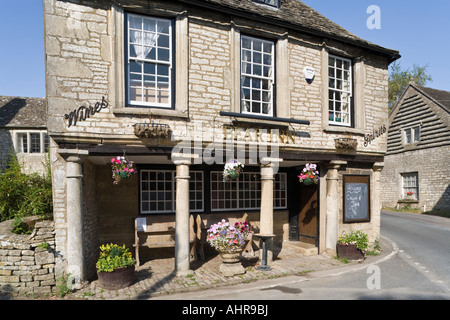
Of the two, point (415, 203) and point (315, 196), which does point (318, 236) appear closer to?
point (315, 196)

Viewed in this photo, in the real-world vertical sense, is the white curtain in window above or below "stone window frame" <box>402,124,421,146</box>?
above

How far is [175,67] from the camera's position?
23.5 feet

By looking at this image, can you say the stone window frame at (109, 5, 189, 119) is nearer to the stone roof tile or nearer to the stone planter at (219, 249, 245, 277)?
the stone planter at (219, 249, 245, 277)

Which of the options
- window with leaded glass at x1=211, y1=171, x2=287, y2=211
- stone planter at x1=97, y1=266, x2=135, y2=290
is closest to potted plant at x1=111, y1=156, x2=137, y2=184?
stone planter at x1=97, y1=266, x2=135, y2=290

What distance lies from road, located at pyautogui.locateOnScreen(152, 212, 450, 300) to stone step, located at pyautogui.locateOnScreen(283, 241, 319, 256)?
4.66 feet

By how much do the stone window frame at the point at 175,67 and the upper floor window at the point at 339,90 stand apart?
4739mm

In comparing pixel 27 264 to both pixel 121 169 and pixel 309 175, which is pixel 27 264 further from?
pixel 309 175

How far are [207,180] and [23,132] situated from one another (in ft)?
46.6

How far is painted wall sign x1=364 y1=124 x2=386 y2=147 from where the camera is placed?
9.45 metres

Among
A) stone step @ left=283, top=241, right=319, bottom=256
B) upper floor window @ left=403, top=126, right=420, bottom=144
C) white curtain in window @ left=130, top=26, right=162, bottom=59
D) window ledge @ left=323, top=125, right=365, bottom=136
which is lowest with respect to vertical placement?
stone step @ left=283, top=241, right=319, bottom=256

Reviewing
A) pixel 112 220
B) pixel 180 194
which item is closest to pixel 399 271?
pixel 180 194

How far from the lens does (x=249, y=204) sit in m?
10.5

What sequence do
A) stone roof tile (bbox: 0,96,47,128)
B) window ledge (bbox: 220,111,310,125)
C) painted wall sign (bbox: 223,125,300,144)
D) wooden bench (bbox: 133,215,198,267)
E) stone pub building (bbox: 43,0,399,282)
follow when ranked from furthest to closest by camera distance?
stone roof tile (bbox: 0,96,47,128), wooden bench (bbox: 133,215,198,267), painted wall sign (bbox: 223,125,300,144), window ledge (bbox: 220,111,310,125), stone pub building (bbox: 43,0,399,282)

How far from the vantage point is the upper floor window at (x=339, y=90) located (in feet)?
30.5
